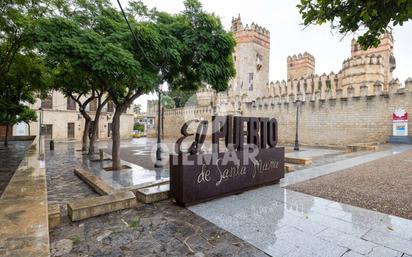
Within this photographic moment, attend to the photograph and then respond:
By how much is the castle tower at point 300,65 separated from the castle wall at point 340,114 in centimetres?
2217

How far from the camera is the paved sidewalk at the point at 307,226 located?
2758 millimetres

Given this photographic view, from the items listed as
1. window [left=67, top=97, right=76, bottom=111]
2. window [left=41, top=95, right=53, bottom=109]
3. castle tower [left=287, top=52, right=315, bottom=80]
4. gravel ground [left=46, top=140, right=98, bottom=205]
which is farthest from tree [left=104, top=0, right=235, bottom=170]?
castle tower [left=287, top=52, right=315, bottom=80]

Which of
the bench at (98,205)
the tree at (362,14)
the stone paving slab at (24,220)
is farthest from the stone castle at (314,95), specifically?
the stone paving slab at (24,220)

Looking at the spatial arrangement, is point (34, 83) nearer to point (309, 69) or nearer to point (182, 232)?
point (182, 232)

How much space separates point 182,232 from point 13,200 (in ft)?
8.89

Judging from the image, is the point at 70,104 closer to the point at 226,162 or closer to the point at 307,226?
the point at 226,162

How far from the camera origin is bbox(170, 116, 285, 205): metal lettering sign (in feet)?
13.7

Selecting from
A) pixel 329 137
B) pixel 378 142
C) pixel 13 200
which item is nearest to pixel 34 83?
pixel 13 200

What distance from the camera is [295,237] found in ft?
10.0

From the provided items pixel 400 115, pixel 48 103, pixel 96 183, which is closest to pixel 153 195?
pixel 96 183

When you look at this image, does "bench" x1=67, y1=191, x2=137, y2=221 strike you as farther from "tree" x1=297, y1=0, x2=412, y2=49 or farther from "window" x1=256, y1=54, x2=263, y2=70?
"window" x1=256, y1=54, x2=263, y2=70

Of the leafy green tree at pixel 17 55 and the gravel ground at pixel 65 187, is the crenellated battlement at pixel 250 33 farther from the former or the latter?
the gravel ground at pixel 65 187

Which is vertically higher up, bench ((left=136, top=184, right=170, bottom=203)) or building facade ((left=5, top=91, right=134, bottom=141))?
building facade ((left=5, top=91, right=134, bottom=141))

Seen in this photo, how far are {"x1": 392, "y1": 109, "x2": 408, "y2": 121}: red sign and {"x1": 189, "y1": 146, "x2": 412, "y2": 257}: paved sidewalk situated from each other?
14.0m
